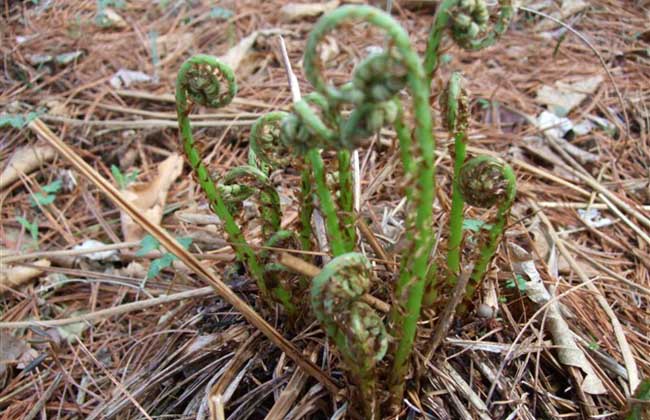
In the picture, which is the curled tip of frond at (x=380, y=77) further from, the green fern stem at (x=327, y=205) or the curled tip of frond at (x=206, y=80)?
the curled tip of frond at (x=206, y=80)

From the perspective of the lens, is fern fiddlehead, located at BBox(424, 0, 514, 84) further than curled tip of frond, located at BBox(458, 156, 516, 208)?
No

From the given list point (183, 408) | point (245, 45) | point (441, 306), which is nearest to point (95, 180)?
point (183, 408)

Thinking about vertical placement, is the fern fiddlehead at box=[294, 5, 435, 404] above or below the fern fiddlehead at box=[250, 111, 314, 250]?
above

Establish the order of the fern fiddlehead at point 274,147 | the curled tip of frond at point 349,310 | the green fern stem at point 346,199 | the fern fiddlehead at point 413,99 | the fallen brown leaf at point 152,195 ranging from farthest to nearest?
the fallen brown leaf at point 152,195 < the fern fiddlehead at point 274,147 < the green fern stem at point 346,199 < the curled tip of frond at point 349,310 < the fern fiddlehead at point 413,99

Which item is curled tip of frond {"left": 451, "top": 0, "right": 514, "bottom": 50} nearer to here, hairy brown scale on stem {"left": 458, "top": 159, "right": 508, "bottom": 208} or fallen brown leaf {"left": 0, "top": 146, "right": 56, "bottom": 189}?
hairy brown scale on stem {"left": 458, "top": 159, "right": 508, "bottom": 208}

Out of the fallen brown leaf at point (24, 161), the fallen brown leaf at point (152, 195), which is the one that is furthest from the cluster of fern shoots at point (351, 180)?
the fallen brown leaf at point (24, 161)

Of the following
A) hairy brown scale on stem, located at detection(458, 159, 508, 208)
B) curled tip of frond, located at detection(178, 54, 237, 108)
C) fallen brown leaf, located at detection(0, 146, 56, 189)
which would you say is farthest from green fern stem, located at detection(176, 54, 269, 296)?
fallen brown leaf, located at detection(0, 146, 56, 189)

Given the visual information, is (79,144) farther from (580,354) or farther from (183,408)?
(580,354)
